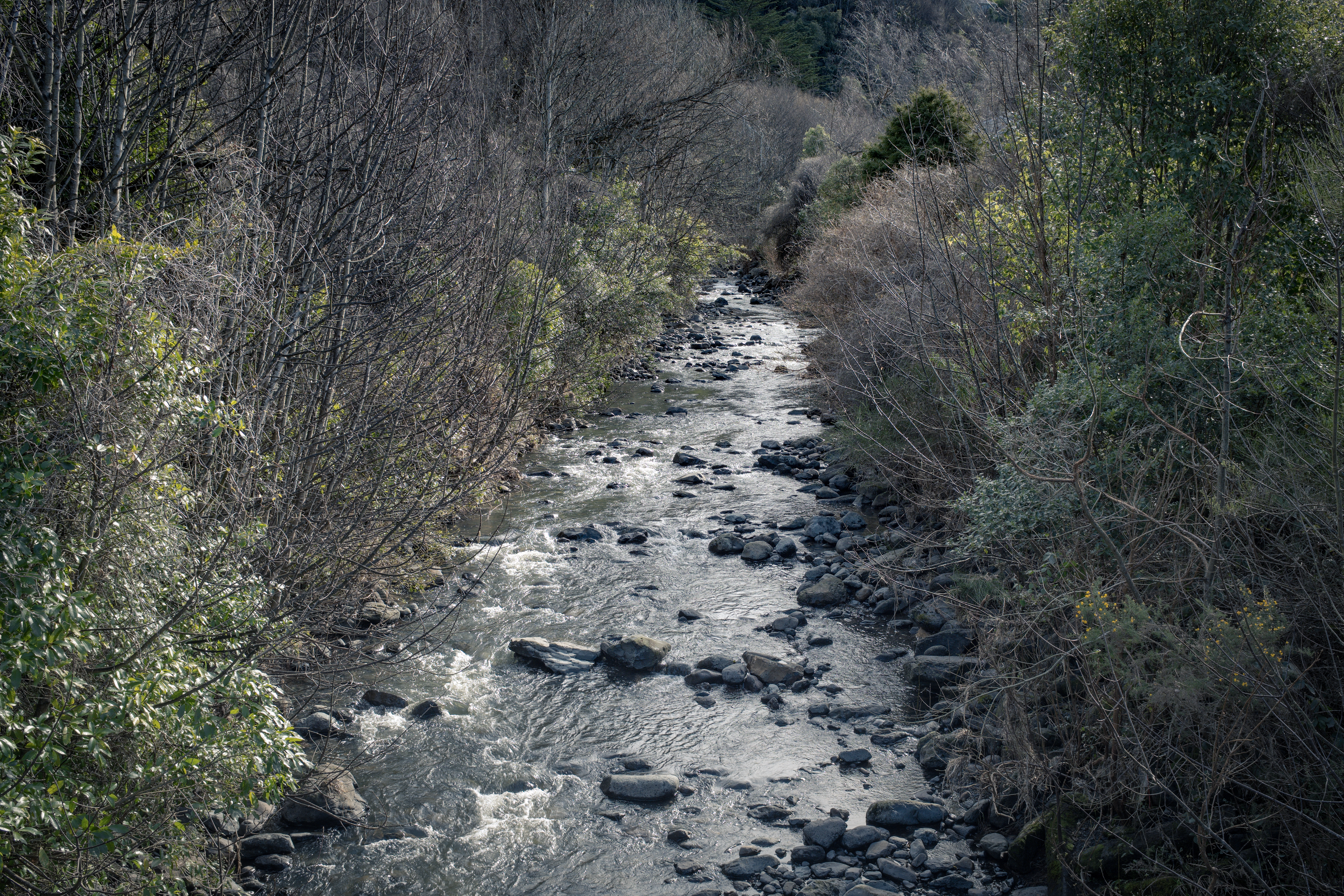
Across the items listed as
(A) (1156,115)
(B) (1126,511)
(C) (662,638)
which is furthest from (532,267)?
(B) (1126,511)

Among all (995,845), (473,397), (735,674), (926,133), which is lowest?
(735,674)

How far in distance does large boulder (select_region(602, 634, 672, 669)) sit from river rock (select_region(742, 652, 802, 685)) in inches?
28.7

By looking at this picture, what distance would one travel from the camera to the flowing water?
4.98 metres

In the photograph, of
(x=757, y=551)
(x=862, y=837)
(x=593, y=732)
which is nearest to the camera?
(x=862, y=837)

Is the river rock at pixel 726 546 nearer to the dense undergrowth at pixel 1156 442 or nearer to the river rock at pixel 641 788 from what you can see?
the dense undergrowth at pixel 1156 442

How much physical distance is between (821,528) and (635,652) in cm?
330

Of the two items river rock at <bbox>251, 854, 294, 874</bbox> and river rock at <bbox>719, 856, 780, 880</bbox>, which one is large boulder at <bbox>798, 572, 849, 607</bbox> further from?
river rock at <bbox>251, 854, 294, 874</bbox>

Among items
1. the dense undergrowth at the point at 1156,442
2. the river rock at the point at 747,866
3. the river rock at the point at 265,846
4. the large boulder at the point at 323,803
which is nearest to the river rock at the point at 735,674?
the dense undergrowth at the point at 1156,442

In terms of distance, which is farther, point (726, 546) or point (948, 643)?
point (726, 546)

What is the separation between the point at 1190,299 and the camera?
21.9ft

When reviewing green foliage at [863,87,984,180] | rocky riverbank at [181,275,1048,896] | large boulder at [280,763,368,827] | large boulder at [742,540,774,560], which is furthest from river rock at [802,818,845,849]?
green foliage at [863,87,984,180]

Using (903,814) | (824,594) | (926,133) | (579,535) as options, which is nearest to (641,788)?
(903,814)

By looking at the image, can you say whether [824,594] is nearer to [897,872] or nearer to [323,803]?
[897,872]

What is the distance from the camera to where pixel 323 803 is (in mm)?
5160
